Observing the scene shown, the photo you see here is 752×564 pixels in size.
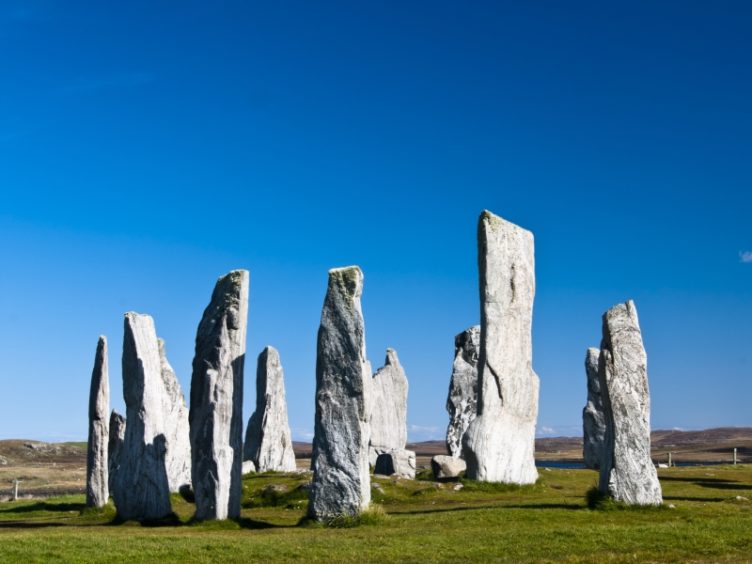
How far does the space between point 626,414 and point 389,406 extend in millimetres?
20978

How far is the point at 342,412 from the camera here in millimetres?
18266

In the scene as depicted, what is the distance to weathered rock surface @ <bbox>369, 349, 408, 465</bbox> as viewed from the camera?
125 ft

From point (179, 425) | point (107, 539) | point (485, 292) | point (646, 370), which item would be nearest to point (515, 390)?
point (485, 292)

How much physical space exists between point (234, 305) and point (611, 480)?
8574 millimetres

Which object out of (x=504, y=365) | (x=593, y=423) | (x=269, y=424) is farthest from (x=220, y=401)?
(x=593, y=423)

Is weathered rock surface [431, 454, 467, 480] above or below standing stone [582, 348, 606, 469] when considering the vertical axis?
below

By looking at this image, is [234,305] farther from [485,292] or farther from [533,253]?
[533,253]

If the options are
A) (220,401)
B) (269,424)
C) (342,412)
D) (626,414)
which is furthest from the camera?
(269,424)

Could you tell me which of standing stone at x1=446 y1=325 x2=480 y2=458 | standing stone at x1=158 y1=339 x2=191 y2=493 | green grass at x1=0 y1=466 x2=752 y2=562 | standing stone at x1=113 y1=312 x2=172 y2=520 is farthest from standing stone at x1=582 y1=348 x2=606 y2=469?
standing stone at x1=113 y1=312 x2=172 y2=520

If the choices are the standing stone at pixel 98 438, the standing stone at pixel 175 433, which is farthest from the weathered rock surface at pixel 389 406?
the standing stone at pixel 98 438

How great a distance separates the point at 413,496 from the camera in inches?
946

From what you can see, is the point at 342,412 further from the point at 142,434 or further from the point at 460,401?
the point at 460,401

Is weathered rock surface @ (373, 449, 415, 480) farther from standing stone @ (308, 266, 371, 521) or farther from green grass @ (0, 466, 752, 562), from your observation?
standing stone @ (308, 266, 371, 521)

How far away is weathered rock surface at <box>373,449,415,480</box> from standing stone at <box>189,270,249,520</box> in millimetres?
10795
